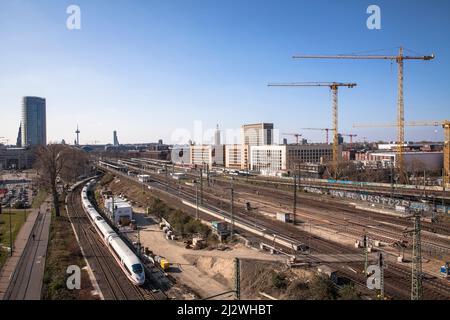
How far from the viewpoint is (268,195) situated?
42.2 m

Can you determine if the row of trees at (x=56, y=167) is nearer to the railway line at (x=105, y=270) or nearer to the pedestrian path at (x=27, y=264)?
the pedestrian path at (x=27, y=264)

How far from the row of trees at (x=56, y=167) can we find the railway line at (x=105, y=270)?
22.2 ft

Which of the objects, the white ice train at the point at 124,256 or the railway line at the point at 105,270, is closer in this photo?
the railway line at the point at 105,270

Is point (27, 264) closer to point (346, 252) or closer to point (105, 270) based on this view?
point (105, 270)

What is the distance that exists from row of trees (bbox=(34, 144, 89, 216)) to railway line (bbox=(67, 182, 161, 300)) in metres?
6.77

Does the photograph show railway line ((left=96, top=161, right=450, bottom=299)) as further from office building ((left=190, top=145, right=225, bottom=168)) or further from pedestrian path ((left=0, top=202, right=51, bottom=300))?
office building ((left=190, top=145, right=225, bottom=168))

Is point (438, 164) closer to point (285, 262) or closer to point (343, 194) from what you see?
point (343, 194)

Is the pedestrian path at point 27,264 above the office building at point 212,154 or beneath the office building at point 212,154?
beneath

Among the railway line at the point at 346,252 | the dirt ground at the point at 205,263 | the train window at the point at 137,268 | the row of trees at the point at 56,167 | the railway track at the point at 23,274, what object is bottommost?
the dirt ground at the point at 205,263

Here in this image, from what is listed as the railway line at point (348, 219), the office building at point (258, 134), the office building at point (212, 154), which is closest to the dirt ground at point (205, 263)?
the railway line at point (348, 219)

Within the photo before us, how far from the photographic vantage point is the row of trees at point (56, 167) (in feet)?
115

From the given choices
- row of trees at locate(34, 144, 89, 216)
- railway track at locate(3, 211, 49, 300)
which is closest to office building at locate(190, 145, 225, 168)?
row of trees at locate(34, 144, 89, 216)

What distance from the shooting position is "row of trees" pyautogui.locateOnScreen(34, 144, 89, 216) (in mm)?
35125

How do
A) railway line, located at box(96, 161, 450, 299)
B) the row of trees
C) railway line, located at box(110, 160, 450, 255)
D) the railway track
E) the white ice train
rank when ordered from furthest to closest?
1. the row of trees
2. railway line, located at box(110, 160, 450, 255)
3. the white ice train
4. the railway track
5. railway line, located at box(96, 161, 450, 299)
